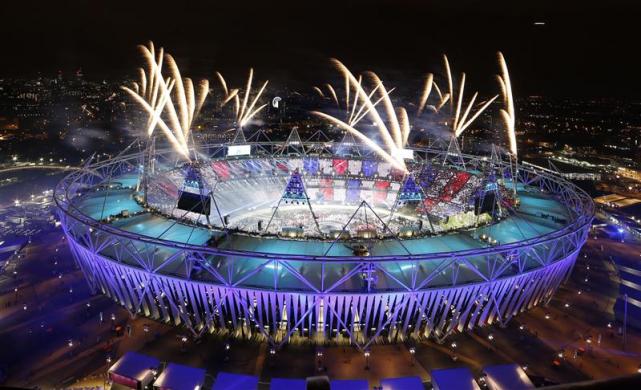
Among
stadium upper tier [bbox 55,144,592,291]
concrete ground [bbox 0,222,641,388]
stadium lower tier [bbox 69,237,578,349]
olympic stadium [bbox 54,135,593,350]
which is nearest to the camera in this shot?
concrete ground [bbox 0,222,641,388]

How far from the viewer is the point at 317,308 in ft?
143

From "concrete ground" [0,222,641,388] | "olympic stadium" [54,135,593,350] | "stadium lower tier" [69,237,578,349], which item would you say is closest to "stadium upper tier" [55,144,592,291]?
"olympic stadium" [54,135,593,350]

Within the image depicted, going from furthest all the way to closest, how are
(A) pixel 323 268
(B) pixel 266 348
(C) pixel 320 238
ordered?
(C) pixel 320 238
(B) pixel 266 348
(A) pixel 323 268

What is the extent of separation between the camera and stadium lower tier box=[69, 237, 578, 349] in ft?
142

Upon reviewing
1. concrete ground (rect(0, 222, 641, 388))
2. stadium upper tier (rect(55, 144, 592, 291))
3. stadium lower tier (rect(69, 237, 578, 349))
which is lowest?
concrete ground (rect(0, 222, 641, 388))

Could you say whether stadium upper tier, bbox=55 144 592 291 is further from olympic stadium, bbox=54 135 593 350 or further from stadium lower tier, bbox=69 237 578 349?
stadium lower tier, bbox=69 237 578 349

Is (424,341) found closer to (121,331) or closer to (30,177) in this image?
(121,331)

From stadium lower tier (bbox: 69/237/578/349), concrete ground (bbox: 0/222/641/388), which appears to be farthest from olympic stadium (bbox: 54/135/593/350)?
concrete ground (bbox: 0/222/641/388)

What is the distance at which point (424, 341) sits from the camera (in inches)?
1783

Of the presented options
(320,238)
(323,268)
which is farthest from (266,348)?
(320,238)

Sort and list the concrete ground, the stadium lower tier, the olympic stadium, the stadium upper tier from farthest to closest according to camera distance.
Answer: the stadium upper tier → the stadium lower tier → the olympic stadium → the concrete ground

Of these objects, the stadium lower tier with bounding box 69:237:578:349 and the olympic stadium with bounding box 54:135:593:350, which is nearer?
the olympic stadium with bounding box 54:135:593:350

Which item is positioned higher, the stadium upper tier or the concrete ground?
the stadium upper tier

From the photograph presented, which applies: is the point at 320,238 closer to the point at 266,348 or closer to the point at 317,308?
the point at 317,308
